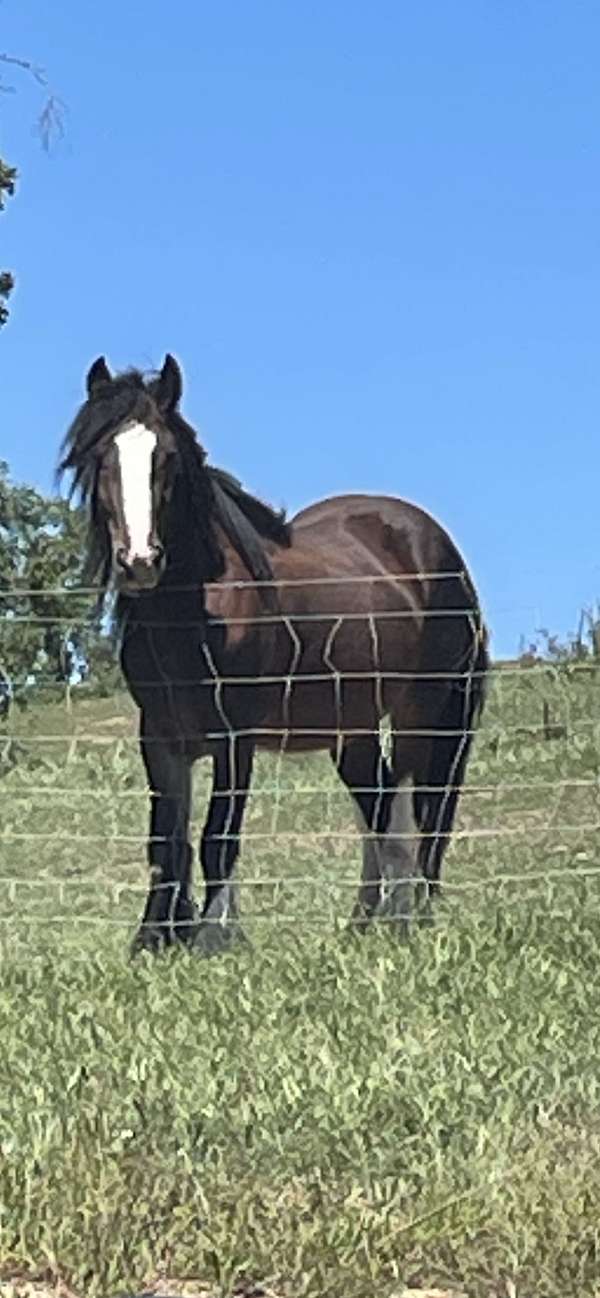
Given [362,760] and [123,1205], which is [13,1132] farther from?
[362,760]

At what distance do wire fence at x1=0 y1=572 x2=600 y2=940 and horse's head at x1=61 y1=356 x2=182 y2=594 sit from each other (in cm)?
24

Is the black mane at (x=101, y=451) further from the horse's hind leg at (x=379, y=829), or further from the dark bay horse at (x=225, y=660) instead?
the horse's hind leg at (x=379, y=829)

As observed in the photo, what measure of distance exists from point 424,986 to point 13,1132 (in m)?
1.57

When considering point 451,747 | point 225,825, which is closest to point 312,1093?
point 225,825

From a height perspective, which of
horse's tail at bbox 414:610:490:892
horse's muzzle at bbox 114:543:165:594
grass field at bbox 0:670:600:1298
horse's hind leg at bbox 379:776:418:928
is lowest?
grass field at bbox 0:670:600:1298

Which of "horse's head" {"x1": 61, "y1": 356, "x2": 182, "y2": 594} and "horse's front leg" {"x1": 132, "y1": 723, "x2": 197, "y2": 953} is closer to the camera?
"horse's head" {"x1": 61, "y1": 356, "x2": 182, "y2": 594}

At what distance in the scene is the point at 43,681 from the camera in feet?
21.4

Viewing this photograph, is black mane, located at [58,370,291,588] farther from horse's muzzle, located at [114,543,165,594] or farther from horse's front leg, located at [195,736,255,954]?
horse's front leg, located at [195,736,255,954]

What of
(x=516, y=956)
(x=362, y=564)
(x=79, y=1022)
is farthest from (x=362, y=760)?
(x=79, y=1022)

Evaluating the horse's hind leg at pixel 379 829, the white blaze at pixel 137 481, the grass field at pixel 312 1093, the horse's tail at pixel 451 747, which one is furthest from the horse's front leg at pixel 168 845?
the horse's tail at pixel 451 747

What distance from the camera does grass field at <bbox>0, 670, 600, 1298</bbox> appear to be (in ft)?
10.4

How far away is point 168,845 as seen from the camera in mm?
6594

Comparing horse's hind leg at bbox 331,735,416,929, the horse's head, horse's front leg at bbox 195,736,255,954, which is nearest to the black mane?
the horse's head

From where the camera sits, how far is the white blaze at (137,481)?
6.27 meters
